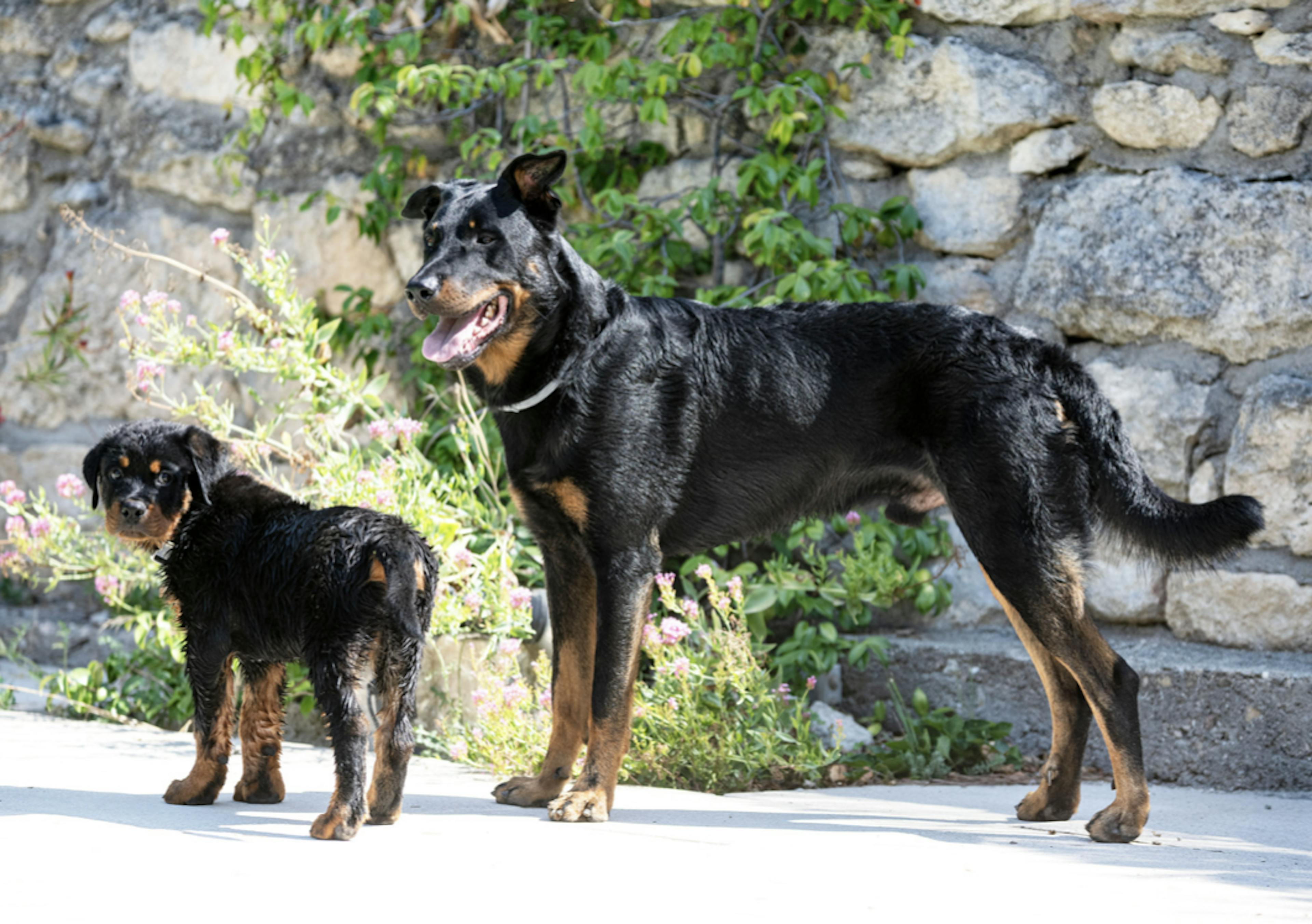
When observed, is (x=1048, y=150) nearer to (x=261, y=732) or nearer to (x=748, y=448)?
(x=748, y=448)

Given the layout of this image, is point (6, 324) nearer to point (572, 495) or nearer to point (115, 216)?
point (115, 216)

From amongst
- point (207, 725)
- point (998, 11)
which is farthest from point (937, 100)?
point (207, 725)

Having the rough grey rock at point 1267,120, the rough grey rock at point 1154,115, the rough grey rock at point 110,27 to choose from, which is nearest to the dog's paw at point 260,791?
the rough grey rock at point 1154,115

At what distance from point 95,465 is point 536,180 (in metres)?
1.37

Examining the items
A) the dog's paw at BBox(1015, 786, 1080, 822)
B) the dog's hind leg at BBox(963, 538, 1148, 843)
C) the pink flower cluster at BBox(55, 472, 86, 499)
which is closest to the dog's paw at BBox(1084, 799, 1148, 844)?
the dog's hind leg at BBox(963, 538, 1148, 843)

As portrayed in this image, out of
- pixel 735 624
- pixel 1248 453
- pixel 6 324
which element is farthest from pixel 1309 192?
pixel 6 324

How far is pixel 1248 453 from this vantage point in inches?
165

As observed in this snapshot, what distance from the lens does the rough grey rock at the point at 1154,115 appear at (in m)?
4.38

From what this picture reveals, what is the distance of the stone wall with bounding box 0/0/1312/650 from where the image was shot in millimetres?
4191

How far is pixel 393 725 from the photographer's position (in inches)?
122

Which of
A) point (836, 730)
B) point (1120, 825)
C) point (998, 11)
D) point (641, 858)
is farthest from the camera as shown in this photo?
point (998, 11)

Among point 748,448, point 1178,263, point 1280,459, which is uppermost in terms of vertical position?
point 1178,263

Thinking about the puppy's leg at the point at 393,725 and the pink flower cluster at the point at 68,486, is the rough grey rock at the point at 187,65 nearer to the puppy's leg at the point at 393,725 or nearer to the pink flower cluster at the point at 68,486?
the pink flower cluster at the point at 68,486

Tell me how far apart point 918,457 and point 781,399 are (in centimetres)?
41
